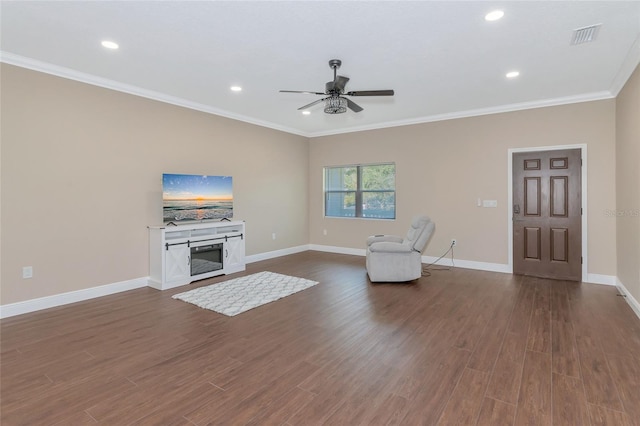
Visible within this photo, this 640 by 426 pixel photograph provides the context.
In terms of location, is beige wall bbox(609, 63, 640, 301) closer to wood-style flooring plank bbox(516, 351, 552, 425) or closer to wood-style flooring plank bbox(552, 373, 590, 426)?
wood-style flooring plank bbox(516, 351, 552, 425)

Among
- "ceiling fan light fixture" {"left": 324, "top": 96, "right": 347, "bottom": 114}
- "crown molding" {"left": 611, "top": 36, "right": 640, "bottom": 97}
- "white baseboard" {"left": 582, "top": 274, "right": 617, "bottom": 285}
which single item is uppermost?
"crown molding" {"left": 611, "top": 36, "right": 640, "bottom": 97}

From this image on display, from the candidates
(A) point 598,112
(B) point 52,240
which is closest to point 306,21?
(B) point 52,240

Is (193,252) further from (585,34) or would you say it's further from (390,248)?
(585,34)

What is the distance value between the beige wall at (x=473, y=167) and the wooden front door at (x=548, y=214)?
16 centimetres

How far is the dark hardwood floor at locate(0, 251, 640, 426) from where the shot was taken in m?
2.00

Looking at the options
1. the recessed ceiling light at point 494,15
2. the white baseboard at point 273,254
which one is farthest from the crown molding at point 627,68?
the white baseboard at point 273,254

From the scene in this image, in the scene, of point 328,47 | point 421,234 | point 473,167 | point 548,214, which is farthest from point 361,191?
point 328,47

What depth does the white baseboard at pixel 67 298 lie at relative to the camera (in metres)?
3.61

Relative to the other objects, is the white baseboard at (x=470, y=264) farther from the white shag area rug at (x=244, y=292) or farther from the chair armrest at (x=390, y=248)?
the white shag area rug at (x=244, y=292)

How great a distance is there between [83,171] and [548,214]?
686 centimetres

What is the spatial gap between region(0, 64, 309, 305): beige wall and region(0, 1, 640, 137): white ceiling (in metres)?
0.31

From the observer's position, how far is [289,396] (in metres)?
2.16

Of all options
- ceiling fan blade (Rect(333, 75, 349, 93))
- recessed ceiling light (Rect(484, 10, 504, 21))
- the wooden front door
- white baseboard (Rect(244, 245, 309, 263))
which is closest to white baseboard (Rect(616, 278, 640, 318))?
the wooden front door

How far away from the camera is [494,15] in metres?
2.77
